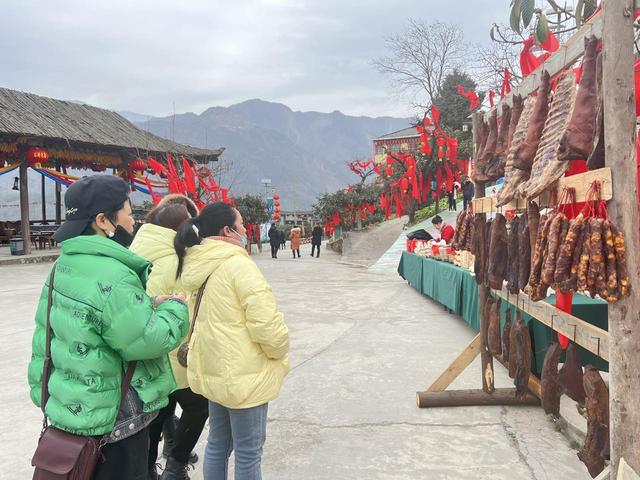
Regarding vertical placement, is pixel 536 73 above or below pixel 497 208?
above

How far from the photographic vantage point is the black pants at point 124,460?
184 cm

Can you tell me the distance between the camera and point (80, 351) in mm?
1741

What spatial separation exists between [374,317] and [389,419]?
412cm

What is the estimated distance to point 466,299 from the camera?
7.00m

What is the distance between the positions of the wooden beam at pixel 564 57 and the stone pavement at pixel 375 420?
2396 mm

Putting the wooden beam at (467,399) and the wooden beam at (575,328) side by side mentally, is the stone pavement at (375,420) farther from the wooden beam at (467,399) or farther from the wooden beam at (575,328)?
the wooden beam at (575,328)

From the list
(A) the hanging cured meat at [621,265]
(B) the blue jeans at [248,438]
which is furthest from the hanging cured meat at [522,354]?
(B) the blue jeans at [248,438]

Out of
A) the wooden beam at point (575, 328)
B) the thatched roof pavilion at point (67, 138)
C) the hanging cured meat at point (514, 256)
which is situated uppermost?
the thatched roof pavilion at point (67, 138)

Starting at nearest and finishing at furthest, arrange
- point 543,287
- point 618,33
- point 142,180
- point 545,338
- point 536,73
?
point 618,33, point 543,287, point 536,73, point 545,338, point 142,180

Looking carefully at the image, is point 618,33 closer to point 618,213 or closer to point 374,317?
point 618,213

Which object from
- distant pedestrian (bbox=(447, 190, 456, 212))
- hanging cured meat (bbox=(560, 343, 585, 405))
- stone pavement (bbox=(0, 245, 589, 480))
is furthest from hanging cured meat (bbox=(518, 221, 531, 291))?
distant pedestrian (bbox=(447, 190, 456, 212))

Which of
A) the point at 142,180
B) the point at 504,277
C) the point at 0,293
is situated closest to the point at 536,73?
the point at 504,277

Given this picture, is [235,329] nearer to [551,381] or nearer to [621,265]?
[621,265]

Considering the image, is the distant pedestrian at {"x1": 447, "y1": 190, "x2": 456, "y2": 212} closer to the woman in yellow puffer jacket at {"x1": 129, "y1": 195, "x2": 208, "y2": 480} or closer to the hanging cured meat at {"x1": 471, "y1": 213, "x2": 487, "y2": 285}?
the hanging cured meat at {"x1": 471, "y1": 213, "x2": 487, "y2": 285}
